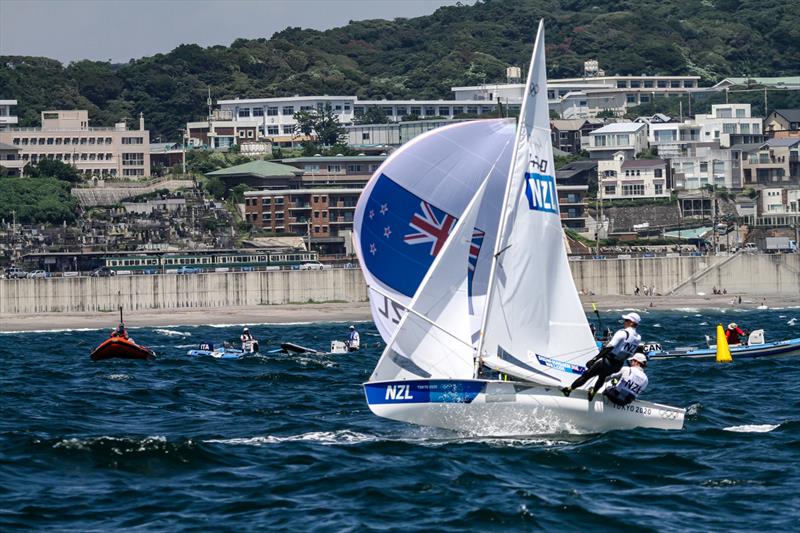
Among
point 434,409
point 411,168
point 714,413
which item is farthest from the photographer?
point 714,413

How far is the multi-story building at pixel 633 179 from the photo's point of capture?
5541 inches

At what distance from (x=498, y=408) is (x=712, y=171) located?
123 m

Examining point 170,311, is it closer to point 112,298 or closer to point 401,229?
point 112,298

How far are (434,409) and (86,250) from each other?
9265 centimetres

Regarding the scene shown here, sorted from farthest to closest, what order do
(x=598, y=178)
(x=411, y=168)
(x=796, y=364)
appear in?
(x=598, y=178) < (x=796, y=364) < (x=411, y=168)

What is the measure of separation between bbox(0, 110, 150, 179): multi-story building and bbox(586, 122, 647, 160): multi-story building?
45811mm

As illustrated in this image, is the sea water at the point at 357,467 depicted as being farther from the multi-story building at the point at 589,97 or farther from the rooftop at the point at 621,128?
the multi-story building at the point at 589,97

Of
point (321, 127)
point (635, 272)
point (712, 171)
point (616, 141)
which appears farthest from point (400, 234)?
point (321, 127)

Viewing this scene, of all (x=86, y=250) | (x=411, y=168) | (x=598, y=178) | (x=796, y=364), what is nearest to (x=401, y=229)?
(x=411, y=168)

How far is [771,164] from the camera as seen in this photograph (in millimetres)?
147750

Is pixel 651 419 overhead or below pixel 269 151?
below

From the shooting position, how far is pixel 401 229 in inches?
1198

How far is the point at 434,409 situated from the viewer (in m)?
28.0

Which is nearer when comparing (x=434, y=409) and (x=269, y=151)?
(x=434, y=409)
